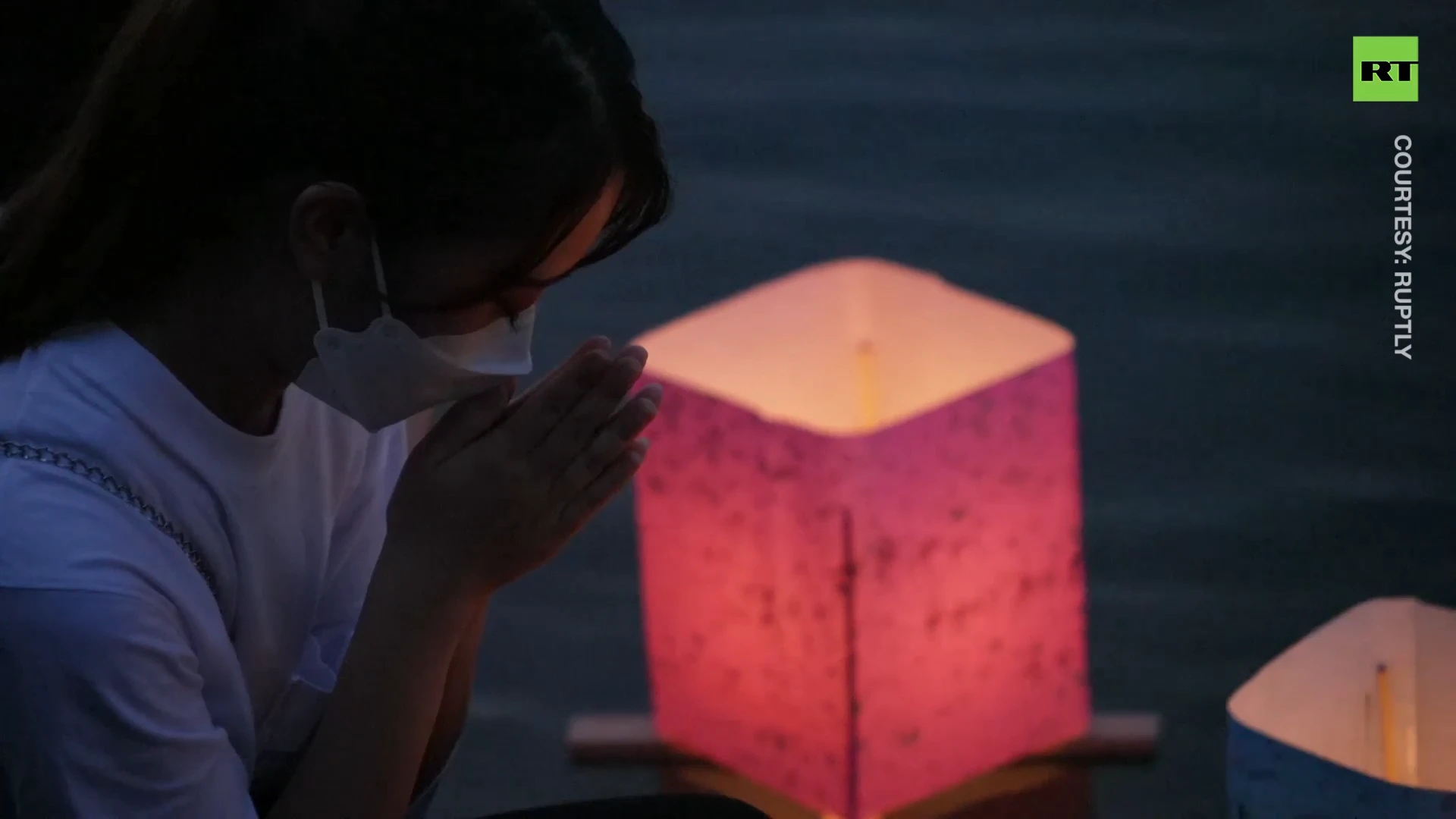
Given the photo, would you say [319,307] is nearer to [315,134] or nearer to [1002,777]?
[315,134]

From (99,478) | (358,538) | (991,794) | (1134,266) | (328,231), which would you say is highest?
(328,231)

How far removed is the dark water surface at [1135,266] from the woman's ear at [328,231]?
848 millimetres

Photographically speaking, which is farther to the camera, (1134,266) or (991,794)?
(1134,266)

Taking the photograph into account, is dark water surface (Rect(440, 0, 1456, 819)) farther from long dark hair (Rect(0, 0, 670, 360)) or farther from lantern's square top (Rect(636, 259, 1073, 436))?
long dark hair (Rect(0, 0, 670, 360))

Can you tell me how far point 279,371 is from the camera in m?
0.89

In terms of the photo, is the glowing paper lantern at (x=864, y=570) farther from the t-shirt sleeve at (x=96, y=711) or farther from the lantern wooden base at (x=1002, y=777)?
the t-shirt sleeve at (x=96, y=711)

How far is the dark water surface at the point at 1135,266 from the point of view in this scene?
1749 mm

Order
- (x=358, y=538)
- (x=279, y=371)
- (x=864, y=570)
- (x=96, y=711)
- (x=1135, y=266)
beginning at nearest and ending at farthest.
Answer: (x=96, y=711)
(x=279, y=371)
(x=358, y=538)
(x=864, y=570)
(x=1135, y=266)

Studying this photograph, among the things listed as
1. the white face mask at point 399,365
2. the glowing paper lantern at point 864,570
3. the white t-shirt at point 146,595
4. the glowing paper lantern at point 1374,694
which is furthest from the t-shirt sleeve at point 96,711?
the glowing paper lantern at point 1374,694

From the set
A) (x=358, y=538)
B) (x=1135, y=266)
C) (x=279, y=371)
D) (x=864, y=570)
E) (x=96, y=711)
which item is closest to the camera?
(x=96, y=711)

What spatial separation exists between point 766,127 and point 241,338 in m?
1.79

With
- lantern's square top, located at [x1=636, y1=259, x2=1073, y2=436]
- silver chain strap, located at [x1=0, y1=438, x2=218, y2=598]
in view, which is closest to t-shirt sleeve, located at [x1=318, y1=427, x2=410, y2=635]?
silver chain strap, located at [x1=0, y1=438, x2=218, y2=598]

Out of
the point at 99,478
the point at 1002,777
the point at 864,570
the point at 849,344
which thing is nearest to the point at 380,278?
the point at 99,478

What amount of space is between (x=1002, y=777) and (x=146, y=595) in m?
0.78
